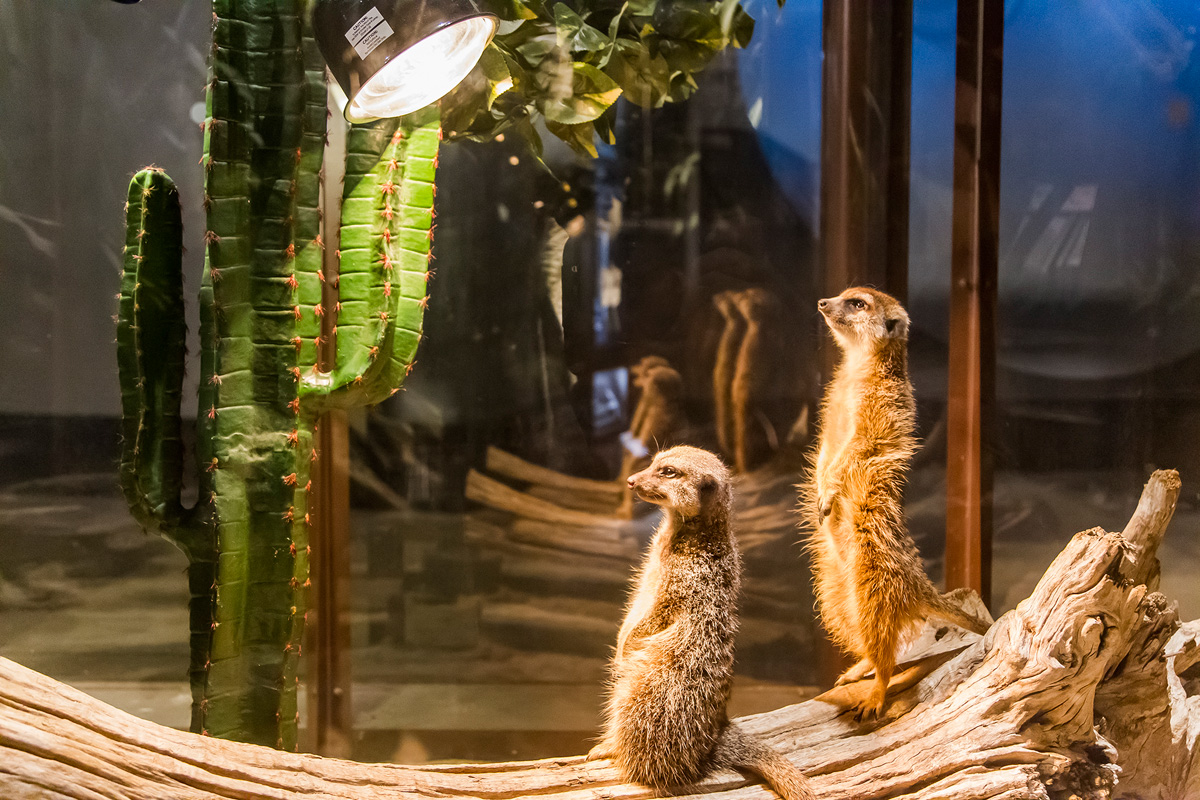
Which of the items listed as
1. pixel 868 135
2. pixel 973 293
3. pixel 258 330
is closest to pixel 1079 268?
pixel 973 293

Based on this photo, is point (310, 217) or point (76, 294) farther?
point (76, 294)

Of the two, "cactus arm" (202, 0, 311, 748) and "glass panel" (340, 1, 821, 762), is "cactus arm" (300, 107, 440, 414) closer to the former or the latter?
"cactus arm" (202, 0, 311, 748)

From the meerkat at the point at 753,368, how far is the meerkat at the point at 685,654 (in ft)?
1.65

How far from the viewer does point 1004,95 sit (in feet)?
7.08

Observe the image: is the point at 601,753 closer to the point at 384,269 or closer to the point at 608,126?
the point at 384,269

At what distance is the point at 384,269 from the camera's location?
177 centimetres

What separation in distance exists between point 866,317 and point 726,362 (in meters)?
0.48

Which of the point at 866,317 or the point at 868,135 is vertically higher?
the point at 868,135

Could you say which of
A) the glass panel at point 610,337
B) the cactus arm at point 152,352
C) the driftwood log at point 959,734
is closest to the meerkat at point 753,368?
the glass panel at point 610,337

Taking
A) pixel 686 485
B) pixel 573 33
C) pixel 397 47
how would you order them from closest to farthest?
pixel 397 47 → pixel 686 485 → pixel 573 33

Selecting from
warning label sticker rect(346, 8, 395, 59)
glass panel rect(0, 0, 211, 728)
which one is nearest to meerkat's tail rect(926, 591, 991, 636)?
warning label sticker rect(346, 8, 395, 59)

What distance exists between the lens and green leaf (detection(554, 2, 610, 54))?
2.00 m

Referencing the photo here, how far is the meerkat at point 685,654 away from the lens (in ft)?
5.06

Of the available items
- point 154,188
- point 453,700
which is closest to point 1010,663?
point 453,700
